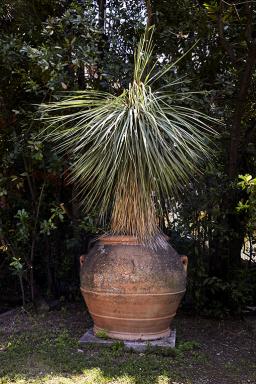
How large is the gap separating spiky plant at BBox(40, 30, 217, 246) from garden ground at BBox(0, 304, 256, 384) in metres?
0.89

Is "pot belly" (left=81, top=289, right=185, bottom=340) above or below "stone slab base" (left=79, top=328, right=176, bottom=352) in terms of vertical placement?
above

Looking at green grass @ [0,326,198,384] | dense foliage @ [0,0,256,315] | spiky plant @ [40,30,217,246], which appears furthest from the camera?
dense foliage @ [0,0,256,315]

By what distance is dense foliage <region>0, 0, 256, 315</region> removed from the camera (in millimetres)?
4273

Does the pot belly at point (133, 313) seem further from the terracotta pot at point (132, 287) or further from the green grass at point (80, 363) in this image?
the green grass at point (80, 363)

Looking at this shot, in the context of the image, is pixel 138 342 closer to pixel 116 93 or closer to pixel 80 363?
pixel 80 363

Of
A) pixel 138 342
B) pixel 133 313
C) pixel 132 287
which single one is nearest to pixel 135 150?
pixel 132 287

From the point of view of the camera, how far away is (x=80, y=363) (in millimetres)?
3285

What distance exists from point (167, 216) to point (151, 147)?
114 cm

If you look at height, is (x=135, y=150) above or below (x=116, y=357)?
above

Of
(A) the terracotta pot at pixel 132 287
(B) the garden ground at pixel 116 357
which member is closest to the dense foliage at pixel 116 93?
(B) the garden ground at pixel 116 357

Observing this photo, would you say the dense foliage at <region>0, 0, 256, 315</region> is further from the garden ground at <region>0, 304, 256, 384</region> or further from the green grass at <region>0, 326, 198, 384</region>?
the green grass at <region>0, 326, 198, 384</region>

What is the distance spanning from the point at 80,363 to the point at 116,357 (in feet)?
0.91

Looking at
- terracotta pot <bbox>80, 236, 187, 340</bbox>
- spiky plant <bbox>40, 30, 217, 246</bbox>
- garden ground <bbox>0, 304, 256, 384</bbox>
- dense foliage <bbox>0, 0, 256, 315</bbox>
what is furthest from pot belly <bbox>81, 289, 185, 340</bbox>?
dense foliage <bbox>0, 0, 256, 315</bbox>

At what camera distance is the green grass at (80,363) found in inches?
120
